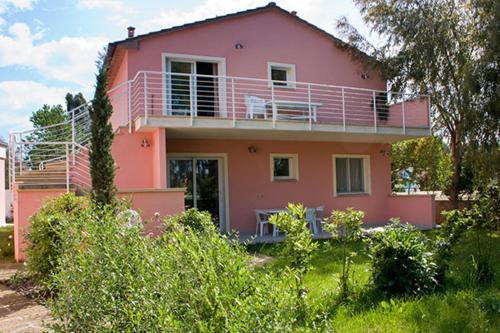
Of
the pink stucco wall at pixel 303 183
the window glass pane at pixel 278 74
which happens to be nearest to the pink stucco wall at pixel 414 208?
the pink stucco wall at pixel 303 183

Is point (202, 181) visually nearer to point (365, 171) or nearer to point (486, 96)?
point (365, 171)

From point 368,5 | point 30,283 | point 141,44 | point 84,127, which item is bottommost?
point 30,283

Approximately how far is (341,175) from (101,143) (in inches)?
355

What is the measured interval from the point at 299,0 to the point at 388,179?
712 cm

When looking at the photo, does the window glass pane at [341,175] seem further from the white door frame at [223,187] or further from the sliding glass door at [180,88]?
the sliding glass door at [180,88]

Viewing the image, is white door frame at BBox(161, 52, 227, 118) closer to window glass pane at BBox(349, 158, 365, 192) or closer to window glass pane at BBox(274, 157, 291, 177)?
window glass pane at BBox(274, 157, 291, 177)

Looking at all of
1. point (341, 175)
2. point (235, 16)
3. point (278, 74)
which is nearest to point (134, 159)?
point (235, 16)

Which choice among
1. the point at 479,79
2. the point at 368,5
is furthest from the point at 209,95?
the point at 479,79

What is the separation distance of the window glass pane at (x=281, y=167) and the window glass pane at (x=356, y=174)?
2552 mm

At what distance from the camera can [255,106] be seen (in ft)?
43.5

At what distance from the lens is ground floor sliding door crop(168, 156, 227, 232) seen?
44.2ft

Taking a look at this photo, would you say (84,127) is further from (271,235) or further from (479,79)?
(479,79)

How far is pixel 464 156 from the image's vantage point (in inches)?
510

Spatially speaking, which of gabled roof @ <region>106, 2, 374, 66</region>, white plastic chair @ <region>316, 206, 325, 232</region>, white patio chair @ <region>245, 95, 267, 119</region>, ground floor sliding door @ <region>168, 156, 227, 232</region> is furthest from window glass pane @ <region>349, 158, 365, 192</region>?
ground floor sliding door @ <region>168, 156, 227, 232</region>
